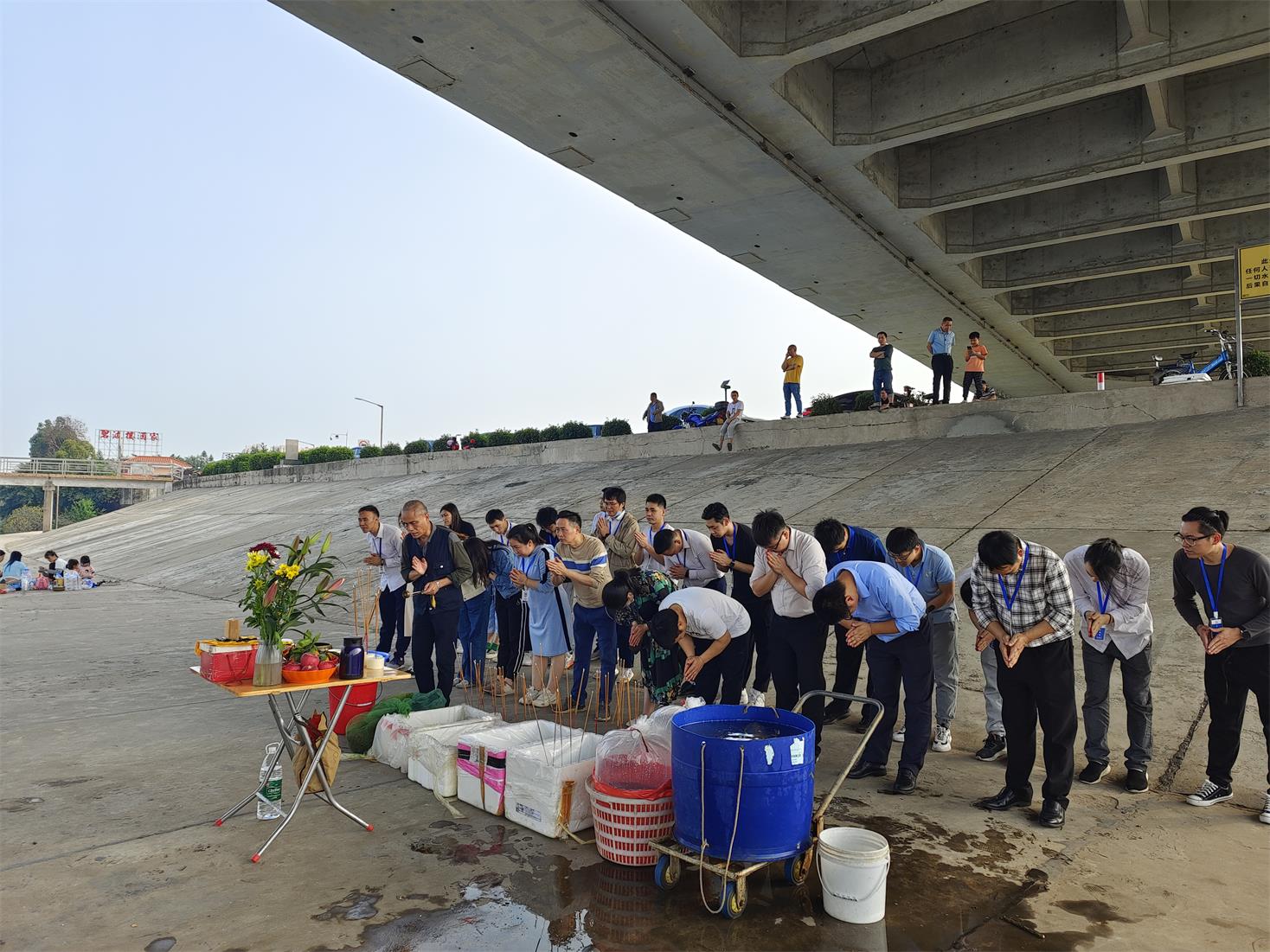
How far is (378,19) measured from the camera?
8766mm

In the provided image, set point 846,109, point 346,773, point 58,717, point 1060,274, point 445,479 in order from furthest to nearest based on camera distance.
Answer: point 445,479 → point 1060,274 → point 846,109 → point 58,717 → point 346,773

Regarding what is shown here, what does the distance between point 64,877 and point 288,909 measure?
1092 mm

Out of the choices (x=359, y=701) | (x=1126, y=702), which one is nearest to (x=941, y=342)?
(x=1126, y=702)

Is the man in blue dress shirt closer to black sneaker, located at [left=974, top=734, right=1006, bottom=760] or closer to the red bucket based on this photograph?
black sneaker, located at [left=974, top=734, right=1006, bottom=760]

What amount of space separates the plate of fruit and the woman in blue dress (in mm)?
2039

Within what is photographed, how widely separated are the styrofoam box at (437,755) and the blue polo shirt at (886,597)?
2.33 meters

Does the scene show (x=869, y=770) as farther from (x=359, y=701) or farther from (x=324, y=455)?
(x=324, y=455)

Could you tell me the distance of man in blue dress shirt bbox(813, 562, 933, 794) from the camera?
435 centimetres

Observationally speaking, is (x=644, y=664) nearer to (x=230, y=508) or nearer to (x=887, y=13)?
(x=887, y=13)

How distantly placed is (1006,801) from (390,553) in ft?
17.7

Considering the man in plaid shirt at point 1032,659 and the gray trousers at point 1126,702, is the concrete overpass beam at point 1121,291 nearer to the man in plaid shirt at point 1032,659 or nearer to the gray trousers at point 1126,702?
the gray trousers at point 1126,702

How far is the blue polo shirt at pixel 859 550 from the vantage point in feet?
17.5

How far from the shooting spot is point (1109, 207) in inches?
556

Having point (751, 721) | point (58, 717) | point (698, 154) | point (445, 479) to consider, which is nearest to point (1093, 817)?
point (751, 721)
